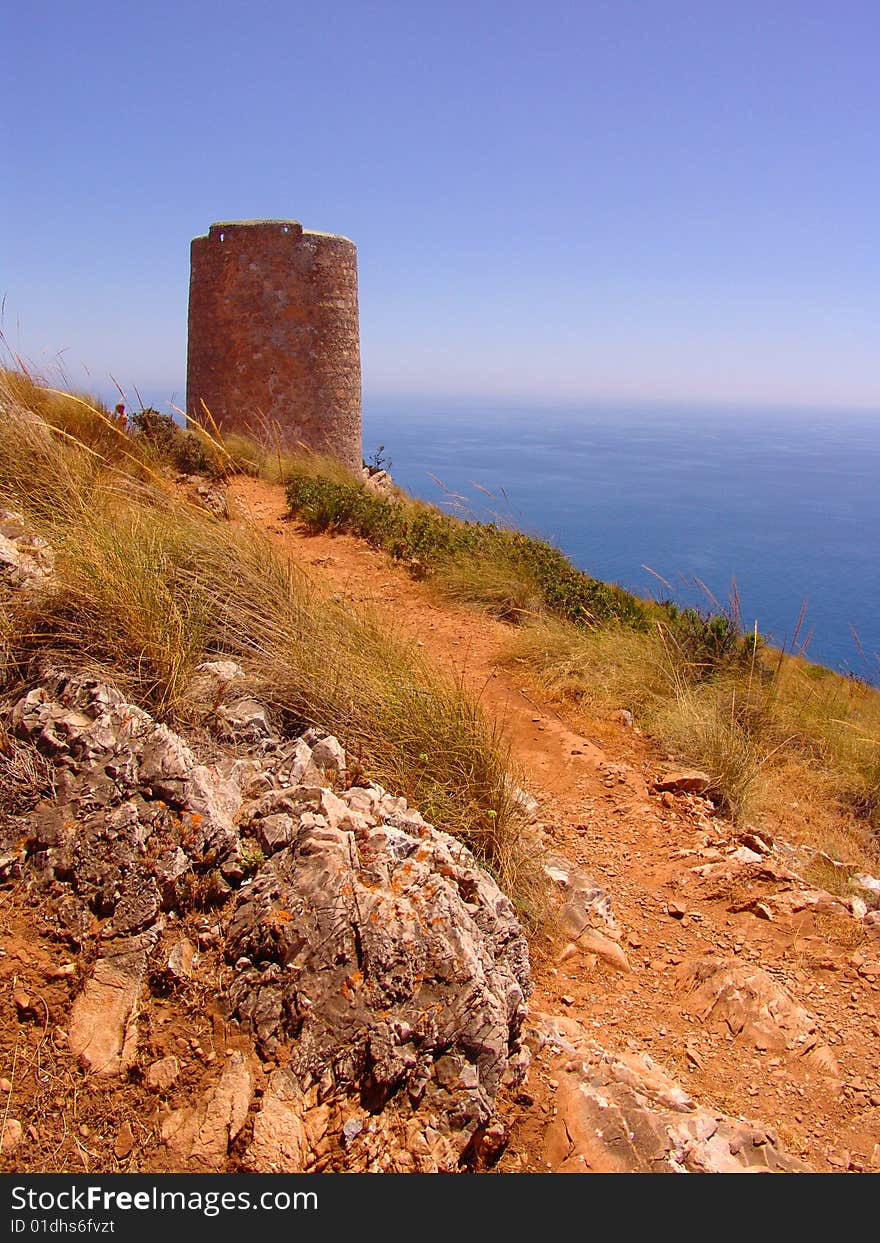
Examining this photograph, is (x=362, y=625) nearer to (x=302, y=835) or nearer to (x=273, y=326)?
(x=302, y=835)

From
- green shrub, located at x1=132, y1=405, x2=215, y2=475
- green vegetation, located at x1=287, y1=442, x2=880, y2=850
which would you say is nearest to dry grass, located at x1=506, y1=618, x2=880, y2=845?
green vegetation, located at x1=287, y1=442, x2=880, y2=850

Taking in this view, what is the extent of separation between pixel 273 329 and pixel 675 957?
423 inches

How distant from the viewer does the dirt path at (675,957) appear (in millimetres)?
2270

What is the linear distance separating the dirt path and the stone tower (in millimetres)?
7976

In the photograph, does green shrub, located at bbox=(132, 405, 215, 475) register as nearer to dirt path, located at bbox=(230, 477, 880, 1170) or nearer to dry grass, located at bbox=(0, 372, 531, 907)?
dry grass, located at bbox=(0, 372, 531, 907)

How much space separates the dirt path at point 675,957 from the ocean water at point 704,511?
5.01ft

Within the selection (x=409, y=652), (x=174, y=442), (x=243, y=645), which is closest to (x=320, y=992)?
(x=243, y=645)

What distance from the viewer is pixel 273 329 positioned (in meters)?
11.4

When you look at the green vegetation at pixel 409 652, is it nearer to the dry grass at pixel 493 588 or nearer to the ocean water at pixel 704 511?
the dry grass at pixel 493 588

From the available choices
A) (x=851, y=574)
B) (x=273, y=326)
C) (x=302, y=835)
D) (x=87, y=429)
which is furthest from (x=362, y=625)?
(x=851, y=574)

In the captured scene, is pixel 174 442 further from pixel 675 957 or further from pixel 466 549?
pixel 675 957

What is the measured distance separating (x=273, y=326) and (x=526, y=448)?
7974cm

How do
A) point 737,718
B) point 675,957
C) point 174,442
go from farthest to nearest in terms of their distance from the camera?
point 174,442
point 737,718
point 675,957

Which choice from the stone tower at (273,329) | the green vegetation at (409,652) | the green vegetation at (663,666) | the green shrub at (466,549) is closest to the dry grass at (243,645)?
the green vegetation at (409,652)
